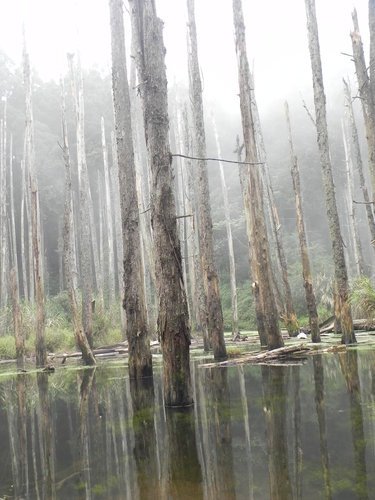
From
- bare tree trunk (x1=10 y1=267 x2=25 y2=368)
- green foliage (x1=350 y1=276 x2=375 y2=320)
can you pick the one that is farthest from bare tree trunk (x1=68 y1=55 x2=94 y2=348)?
green foliage (x1=350 y1=276 x2=375 y2=320)

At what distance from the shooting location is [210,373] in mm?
7281

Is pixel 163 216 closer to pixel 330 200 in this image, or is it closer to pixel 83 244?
pixel 330 200

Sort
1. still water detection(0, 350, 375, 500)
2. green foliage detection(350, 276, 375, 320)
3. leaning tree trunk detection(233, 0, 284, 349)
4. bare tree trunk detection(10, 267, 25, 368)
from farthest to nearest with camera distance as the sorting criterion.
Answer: bare tree trunk detection(10, 267, 25, 368) → green foliage detection(350, 276, 375, 320) → leaning tree trunk detection(233, 0, 284, 349) → still water detection(0, 350, 375, 500)

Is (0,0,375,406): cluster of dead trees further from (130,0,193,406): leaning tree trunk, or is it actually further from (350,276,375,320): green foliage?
(350,276,375,320): green foliage

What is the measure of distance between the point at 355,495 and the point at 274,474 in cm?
49

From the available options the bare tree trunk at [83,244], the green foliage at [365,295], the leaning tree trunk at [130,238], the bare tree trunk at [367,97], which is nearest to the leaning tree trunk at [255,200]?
the green foliage at [365,295]

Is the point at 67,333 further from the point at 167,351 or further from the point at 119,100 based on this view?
the point at 167,351

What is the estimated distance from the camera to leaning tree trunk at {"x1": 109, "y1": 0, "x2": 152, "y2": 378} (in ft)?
24.9

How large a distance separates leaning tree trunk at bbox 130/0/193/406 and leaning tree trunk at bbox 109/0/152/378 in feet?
8.47

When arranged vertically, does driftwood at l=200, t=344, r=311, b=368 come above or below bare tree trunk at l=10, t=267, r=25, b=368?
below

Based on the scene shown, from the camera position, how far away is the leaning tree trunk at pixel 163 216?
496 centimetres

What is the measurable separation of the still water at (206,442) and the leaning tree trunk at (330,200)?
10.9 ft

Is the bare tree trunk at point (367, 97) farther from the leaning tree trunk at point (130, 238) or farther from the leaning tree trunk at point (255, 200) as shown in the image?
the leaning tree trunk at point (130, 238)

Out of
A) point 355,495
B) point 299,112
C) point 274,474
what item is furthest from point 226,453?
point 299,112
